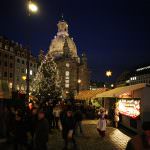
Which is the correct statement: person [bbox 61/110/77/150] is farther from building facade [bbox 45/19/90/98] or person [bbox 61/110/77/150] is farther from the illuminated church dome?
the illuminated church dome

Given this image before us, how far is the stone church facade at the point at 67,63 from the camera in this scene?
141 m

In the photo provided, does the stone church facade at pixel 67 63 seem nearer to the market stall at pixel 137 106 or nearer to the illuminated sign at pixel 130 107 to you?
the illuminated sign at pixel 130 107

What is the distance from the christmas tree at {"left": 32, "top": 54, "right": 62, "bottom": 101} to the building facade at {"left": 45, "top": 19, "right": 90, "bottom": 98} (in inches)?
2088

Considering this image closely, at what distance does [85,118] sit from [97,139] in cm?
1995

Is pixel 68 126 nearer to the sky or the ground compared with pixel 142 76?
nearer to the ground

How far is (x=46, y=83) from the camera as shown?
7581 centimetres

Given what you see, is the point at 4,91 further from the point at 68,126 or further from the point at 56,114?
the point at 56,114

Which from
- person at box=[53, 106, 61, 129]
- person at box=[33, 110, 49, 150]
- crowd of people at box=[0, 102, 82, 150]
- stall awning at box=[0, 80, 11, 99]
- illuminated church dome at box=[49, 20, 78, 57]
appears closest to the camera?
person at box=[33, 110, 49, 150]

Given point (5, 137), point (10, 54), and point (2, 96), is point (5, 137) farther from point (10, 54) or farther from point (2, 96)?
point (10, 54)

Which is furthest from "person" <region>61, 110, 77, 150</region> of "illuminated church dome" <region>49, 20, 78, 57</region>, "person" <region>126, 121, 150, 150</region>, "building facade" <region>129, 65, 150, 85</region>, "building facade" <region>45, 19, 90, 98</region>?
"illuminated church dome" <region>49, 20, 78, 57</region>

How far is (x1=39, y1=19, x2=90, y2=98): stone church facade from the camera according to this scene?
A: 14062 centimetres

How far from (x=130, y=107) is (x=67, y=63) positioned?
398 feet

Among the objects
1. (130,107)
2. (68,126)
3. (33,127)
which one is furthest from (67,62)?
(68,126)

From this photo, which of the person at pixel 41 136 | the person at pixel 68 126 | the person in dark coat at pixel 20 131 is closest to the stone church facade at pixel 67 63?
the person at pixel 68 126
